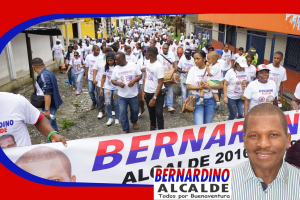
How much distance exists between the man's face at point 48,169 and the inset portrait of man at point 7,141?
0.29 meters

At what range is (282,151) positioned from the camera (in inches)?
64.3

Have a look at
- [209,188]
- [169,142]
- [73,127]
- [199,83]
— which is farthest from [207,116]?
[73,127]

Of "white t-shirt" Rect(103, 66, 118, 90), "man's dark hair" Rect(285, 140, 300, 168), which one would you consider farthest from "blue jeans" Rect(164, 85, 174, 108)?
"man's dark hair" Rect(285, 140, 300, 168)

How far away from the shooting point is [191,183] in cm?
196

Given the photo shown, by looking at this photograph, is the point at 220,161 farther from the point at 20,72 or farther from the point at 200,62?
the point at 20,72

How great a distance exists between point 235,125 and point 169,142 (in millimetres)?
1062

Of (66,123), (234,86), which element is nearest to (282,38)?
(234,86)

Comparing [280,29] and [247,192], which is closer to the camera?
[247,192]

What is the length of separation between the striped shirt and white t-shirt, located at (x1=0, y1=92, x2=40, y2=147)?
94.3 inches

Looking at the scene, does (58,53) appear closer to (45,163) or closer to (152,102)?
(152,102)

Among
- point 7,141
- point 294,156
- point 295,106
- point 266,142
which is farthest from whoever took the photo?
point 295,106

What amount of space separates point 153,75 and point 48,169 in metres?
2.84

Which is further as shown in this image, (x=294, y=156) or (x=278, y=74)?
(x=278, y=74)

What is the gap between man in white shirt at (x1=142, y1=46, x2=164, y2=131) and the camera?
16.9ft
